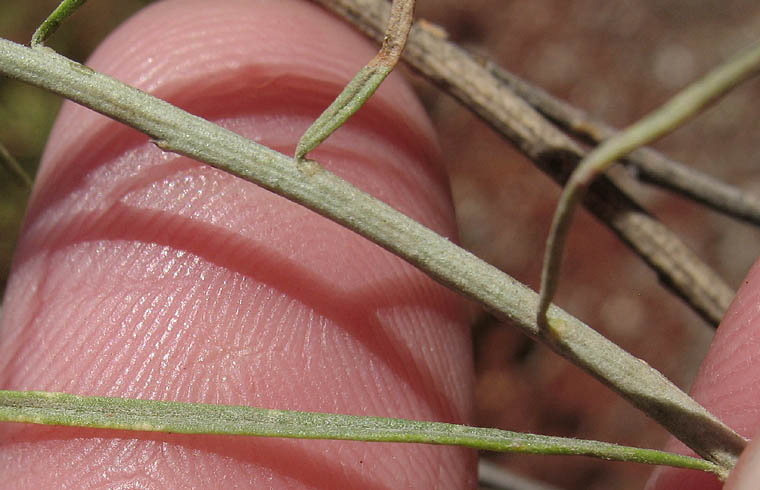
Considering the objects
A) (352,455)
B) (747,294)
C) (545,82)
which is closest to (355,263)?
(352,455)

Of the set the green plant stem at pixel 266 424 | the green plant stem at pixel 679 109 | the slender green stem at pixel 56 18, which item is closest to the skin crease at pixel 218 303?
the green plant stem at pixel 266 424

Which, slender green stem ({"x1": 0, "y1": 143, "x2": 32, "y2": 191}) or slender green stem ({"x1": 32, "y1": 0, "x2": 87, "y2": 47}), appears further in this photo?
slender green stem ({"x1": 0, "y1": 143, "x2": 32, "y2": 191})

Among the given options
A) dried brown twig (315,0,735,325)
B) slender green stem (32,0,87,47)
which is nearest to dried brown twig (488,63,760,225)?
dried brown twig (315,0,735,325)

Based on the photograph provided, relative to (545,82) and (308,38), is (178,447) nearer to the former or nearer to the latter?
(308,38)

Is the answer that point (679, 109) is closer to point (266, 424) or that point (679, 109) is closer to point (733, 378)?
point (266, 424)

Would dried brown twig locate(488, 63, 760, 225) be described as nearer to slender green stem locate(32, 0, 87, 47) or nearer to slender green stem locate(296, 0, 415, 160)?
slender green stem locate(296, 0, 415, 160)

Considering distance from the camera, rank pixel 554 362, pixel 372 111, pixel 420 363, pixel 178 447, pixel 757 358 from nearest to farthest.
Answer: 1. pixel 178 447
2. pixel 757 358
3. pixel 420 363
4. pixel 372 111
5. pixel 554 362
